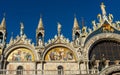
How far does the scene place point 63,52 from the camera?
88.7ft

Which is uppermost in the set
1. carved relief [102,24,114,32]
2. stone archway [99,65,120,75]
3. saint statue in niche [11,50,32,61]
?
carved relief [102,24,114,32]

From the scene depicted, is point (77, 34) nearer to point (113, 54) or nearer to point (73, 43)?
point (73, 43)

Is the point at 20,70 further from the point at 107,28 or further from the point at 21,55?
the point at 107,28

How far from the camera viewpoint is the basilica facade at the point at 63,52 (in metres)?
25.7

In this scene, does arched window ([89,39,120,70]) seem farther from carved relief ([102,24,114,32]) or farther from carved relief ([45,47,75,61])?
carved relief ([45,47,75,61])

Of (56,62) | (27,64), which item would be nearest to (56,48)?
(56,62)

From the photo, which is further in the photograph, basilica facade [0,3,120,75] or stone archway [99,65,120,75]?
basilica facade [0,3,120,75]

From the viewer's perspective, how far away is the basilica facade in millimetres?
25688

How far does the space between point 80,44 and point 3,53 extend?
850cm

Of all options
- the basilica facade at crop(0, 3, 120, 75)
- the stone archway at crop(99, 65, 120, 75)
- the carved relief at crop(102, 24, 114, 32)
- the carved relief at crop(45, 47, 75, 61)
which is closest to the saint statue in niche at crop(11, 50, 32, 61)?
the basilica facade at crop(0, 3, 120, 75)

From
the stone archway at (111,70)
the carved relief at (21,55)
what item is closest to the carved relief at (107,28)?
the stone archway at (111,70)

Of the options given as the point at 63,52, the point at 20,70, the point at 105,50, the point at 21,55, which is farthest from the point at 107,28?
the point at 20,70

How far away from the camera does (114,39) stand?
28062mm

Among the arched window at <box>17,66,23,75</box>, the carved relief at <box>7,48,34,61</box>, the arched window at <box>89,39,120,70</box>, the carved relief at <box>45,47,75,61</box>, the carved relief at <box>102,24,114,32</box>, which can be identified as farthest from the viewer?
the carved relief at <box>102,24,114,32</box>
